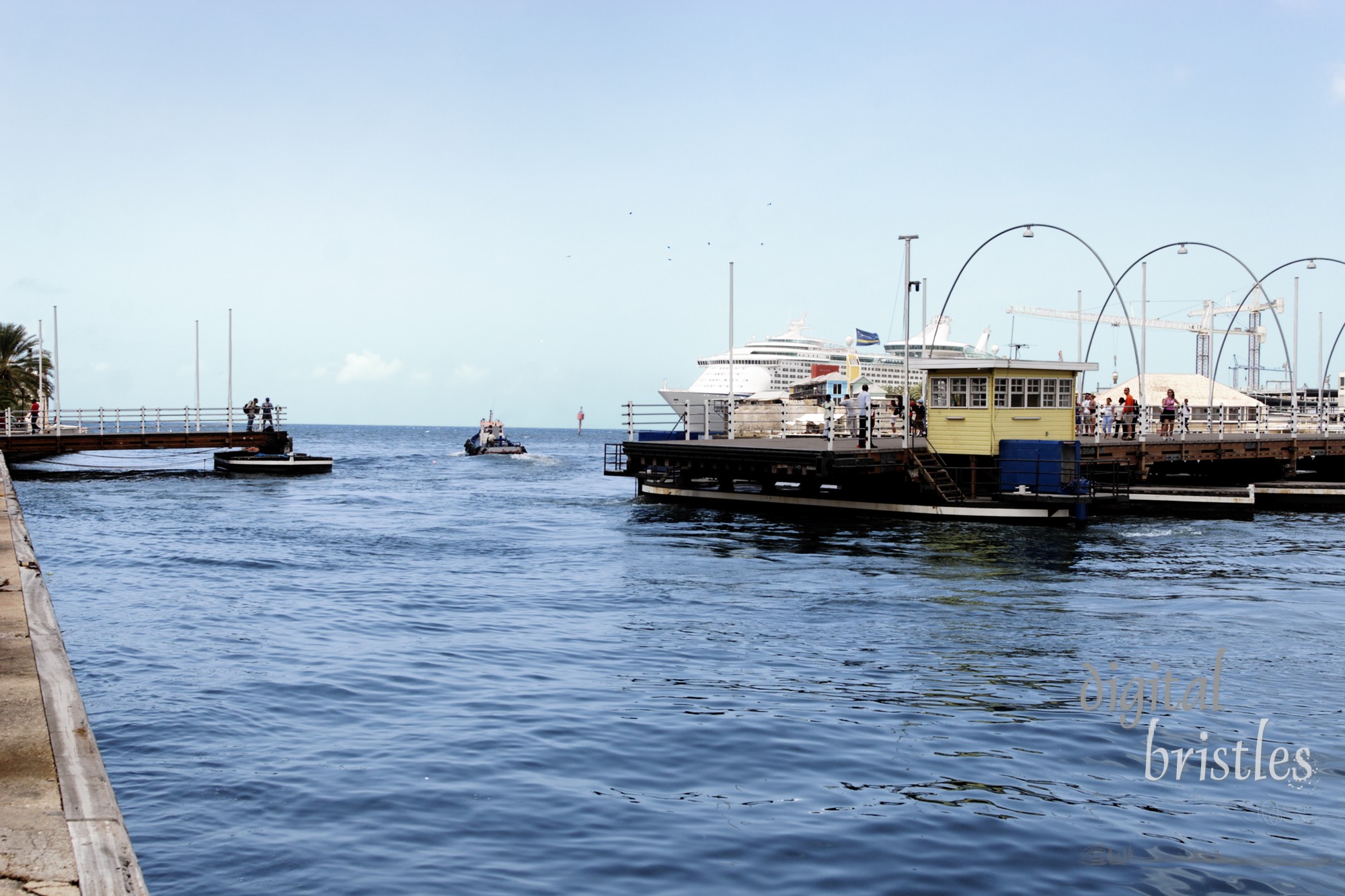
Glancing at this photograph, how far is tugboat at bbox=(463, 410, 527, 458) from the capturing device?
313 feet

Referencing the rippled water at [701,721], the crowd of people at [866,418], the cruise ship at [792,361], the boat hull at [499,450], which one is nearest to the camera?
the rippled water at [701,721]

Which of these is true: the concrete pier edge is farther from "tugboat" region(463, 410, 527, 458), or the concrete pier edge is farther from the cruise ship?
the cruise ship

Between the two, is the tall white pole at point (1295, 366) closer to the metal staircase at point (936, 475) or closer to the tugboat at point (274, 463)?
the metal staircase at point (936, 475)

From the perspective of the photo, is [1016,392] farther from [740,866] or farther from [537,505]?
[740,866]

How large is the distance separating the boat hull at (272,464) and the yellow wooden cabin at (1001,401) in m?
38.7

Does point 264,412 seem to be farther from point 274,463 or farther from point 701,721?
point 701,721

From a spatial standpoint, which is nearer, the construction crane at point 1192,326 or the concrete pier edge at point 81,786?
the concrete pier edge at point 81,786

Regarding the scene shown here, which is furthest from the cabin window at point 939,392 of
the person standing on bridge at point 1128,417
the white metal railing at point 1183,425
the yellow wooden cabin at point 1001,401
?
the person standing on bridge at point 1128,417

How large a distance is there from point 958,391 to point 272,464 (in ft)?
130

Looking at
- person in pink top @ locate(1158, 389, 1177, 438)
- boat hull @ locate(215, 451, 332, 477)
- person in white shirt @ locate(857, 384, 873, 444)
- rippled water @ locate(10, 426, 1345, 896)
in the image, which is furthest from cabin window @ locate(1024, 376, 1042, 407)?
boat hull @ locate(215, 451, 332, 477)

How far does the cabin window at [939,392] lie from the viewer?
3319 cm

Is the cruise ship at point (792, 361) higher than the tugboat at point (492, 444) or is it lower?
higher

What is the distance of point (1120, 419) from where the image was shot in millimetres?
46094

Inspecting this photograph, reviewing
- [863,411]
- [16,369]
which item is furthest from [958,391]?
[16,369]
